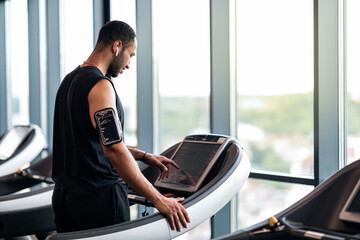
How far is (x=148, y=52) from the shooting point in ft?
10.7

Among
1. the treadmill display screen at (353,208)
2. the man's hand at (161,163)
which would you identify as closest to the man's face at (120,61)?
the man's hand at (161,163)

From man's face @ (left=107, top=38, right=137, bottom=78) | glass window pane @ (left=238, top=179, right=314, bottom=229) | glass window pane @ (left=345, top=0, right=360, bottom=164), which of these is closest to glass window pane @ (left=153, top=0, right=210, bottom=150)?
glass window pane @ (left=238, top=179, right=314, bottom=229)

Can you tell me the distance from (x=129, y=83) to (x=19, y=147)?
1.12m

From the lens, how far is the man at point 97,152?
159 cm

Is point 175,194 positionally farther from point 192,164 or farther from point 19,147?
point 19,147

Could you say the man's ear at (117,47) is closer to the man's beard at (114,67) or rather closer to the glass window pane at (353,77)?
the man's beard at (114,67)

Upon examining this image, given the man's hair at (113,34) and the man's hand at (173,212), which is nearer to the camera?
the man's hand at (173,212)

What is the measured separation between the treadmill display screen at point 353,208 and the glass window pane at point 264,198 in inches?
35.9

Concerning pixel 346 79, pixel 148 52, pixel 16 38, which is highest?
pixel 16 38

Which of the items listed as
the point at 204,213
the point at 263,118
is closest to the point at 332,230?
the point at 204,213

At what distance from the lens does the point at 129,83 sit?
358 centimetres

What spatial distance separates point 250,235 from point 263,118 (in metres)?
1.35

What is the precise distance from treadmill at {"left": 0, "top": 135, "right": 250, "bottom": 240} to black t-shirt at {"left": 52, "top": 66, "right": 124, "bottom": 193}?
0.22 metres

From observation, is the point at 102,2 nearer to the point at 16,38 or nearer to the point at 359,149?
the point at 16,38
